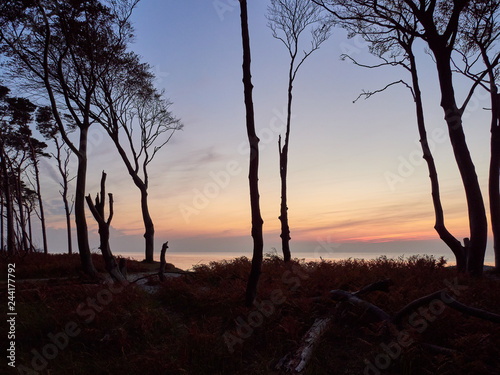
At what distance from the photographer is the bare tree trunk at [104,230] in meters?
11.7

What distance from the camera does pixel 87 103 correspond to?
1669cm

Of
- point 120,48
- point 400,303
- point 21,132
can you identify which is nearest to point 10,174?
point 21,132

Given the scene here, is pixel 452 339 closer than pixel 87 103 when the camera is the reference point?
Yes

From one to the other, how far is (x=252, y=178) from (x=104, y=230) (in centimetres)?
648

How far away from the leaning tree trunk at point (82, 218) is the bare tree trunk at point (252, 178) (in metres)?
8.61

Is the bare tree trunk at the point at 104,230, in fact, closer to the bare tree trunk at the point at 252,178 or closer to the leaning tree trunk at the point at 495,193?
the bare tree trunk at the point at 252,178

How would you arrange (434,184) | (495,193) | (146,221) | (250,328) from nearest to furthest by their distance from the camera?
(250,328), (434,184), (495,193), (146,221)

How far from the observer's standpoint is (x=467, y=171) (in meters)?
11.2

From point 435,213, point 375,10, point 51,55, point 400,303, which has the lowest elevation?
point 400,303

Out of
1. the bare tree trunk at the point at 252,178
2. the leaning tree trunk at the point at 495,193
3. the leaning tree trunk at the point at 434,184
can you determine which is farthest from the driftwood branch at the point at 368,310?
the leaning tree trunk at the point at 495,193

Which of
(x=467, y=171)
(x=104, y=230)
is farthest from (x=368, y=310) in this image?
(x=104, y=230)

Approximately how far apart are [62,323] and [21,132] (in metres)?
26.6

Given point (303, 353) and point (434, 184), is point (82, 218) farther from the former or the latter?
point (434, 184)

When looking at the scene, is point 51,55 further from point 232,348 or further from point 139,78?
point 232,348
